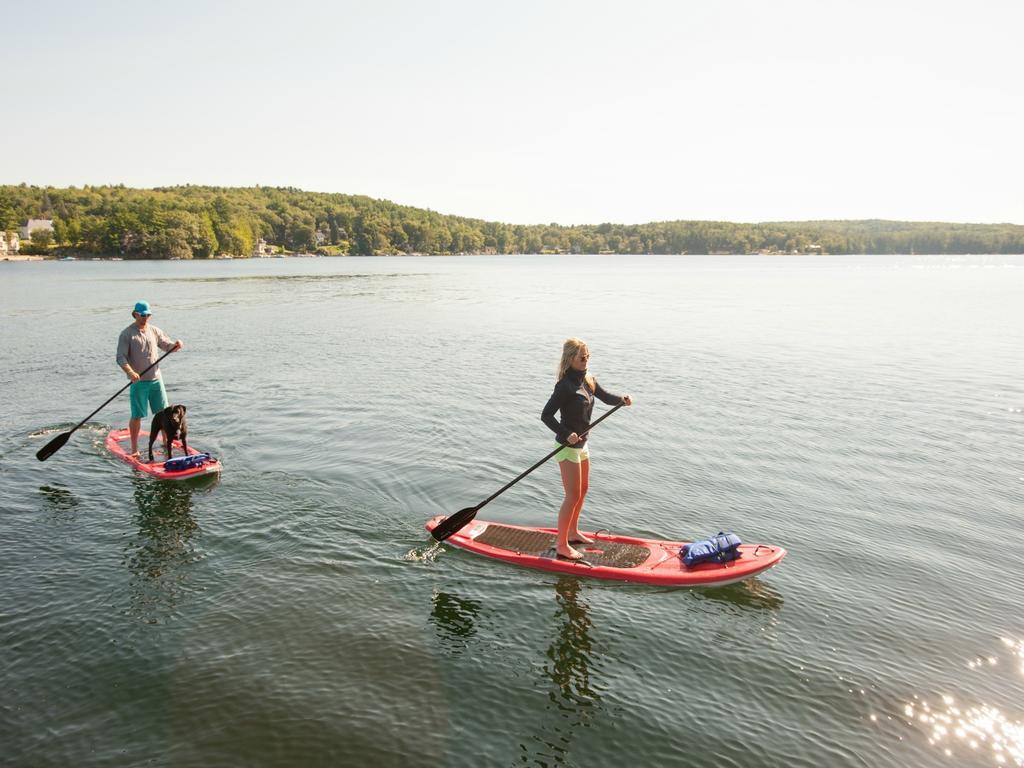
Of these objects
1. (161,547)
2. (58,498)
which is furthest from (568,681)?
(58,498)

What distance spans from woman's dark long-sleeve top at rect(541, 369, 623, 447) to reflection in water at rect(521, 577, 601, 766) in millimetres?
2160

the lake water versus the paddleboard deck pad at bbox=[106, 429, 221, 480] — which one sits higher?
the paddleboard deck pad at bbox=[106, 429, 221, 480]

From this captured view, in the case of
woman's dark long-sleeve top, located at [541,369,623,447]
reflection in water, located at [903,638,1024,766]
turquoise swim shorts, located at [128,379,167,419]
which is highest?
woman's dark long-sleeve top, located at [541,369,623,447]

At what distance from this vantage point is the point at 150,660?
7.31 m

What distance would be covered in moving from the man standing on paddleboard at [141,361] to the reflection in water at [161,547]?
4.88 feet

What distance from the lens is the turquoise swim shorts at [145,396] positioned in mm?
13148

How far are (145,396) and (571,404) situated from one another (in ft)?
30.4

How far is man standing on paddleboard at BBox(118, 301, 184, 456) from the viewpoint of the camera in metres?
12.7

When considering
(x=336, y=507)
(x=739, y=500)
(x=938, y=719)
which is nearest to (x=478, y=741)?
(x=938, y=719)

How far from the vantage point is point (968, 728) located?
6.55 metres

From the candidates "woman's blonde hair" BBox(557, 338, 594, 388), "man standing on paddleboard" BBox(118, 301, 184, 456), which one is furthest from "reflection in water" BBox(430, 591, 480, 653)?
"man standing on paddleboard" BBox(118, 301, 184, 456)

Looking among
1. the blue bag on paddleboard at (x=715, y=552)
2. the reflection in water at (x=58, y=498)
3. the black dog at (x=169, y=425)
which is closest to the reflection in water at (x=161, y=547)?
the black dog at (x=169, y=425)

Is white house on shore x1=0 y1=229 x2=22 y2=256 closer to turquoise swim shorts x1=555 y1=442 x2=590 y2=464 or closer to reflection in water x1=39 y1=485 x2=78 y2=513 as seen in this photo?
reflection in water x1=39 y1=485 x2=78 y2=513

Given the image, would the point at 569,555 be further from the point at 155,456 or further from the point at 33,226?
the point at 33,226
